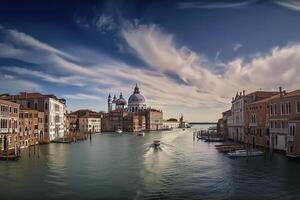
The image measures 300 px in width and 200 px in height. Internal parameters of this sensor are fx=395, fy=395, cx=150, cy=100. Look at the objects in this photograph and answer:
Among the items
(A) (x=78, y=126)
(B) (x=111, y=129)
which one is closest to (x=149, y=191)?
(A) (x=78, y=126)

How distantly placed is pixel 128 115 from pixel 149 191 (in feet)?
317

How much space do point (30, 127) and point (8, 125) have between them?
340 inches

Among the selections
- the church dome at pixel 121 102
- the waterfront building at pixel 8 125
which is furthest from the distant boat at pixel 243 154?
the church dome at pixel 121 102

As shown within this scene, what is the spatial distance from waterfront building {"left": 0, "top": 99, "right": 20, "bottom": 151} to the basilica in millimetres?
74642

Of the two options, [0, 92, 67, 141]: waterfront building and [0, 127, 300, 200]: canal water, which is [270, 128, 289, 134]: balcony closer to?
[0, 127, 300, 200]: canal water

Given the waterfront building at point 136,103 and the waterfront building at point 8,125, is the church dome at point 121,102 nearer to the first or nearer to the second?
the waterfront building at point 136,103

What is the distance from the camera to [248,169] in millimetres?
22688

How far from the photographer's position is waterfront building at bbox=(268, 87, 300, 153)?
26.4m

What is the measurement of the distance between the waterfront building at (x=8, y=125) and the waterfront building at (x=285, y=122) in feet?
66.4

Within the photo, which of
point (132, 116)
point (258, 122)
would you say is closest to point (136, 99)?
point (132, 116)

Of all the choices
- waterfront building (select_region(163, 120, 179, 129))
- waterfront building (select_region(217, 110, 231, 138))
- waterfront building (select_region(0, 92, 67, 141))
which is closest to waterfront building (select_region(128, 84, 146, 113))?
waterfront building (select_region(163, 120, 179, 129))

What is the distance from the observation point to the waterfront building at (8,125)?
102ft

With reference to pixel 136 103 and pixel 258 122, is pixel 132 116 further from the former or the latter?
pixel 258 122

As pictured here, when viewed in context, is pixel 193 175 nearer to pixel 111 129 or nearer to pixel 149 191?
pixel 149 191
